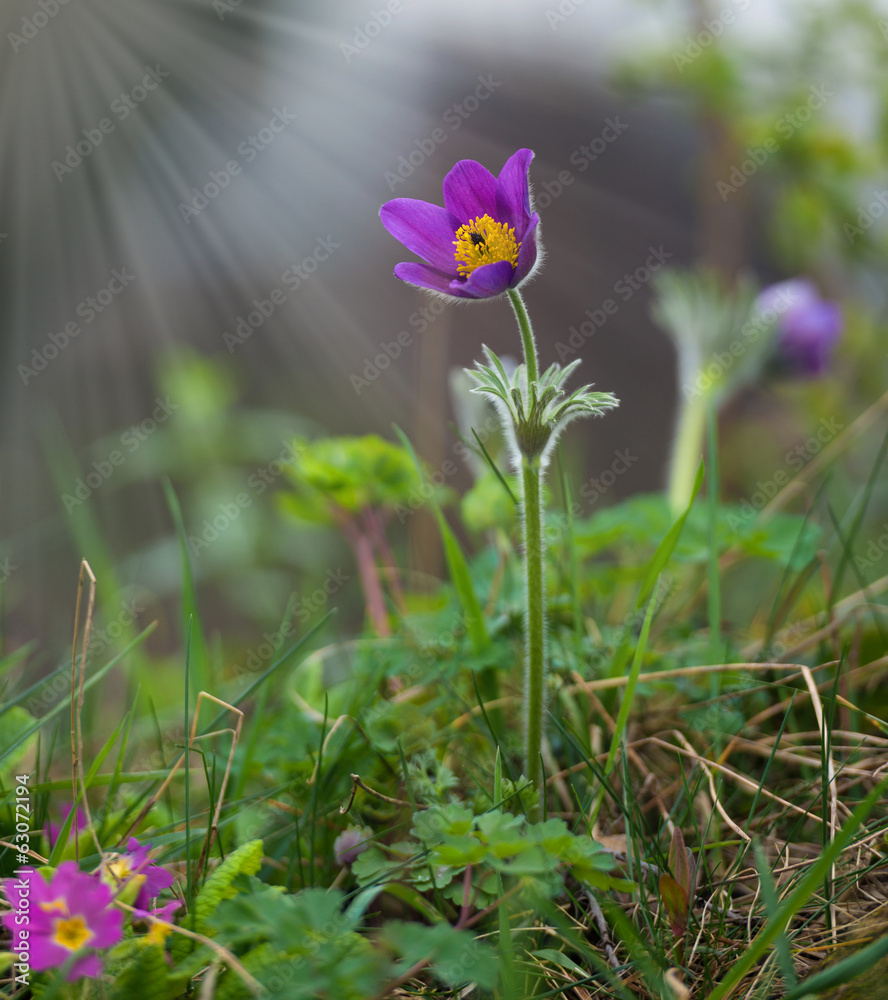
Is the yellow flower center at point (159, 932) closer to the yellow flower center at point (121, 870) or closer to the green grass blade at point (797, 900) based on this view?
the yellow flower center at point (121, 870)

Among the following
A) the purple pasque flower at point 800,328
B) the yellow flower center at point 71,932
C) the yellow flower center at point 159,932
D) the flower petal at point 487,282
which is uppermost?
the flower petal at point 487,282

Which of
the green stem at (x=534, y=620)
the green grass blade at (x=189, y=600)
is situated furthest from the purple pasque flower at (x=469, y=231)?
the green grass blade at (x=189, y=600)

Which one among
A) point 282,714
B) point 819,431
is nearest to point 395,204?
point 282,714

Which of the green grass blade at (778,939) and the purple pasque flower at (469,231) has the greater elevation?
the purple pasque flower at (469,231)

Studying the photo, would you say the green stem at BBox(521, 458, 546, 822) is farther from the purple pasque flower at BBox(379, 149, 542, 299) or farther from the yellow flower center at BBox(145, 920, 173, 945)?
the yellow flower center at BBox(145, 920, 173, 945)

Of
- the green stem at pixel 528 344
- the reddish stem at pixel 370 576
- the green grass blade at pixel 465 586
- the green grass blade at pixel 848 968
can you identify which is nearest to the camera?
the green grass blade at pixel 848 968

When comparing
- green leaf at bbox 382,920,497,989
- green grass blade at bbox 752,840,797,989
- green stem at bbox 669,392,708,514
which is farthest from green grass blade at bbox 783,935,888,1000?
green stem at bbox 669,392,708,514

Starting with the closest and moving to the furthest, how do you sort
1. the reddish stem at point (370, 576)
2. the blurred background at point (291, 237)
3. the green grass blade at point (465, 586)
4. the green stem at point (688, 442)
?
the green grass blade at point (465, 586), the reddish stem at point (370, 576), the green stem at point (688, 442), the blurred background at point (291, 237)

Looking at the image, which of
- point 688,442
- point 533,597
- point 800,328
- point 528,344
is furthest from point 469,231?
point 800,328

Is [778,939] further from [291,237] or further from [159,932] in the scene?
[291,237]
